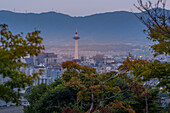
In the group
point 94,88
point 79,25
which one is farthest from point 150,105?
point 79,25

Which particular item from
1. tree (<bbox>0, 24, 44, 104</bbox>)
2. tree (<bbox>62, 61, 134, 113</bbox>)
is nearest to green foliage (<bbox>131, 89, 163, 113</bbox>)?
tree (<bbox>62, 61, 134, 113</bbox>)

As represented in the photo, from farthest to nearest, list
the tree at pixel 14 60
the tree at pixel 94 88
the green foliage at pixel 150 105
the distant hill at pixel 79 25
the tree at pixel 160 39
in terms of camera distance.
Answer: the distant hill at pixel 79 25 → the green foliage at pixel 150 105 → the tree at pixel 94 88 → the tree at pixel 160 39 → the tree at pixel 14 60

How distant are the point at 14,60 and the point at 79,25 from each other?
568ft

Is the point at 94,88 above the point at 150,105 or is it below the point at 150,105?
above

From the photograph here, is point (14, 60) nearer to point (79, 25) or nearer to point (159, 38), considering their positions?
point (159, 38)

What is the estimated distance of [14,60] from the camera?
372 centimetres

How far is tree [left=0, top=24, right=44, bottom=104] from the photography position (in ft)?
11.3

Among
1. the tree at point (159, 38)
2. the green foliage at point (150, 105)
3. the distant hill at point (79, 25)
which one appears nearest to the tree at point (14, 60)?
the tree at point (159, 38)

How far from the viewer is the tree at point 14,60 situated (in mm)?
3457

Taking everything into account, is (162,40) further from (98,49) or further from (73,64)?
(98,49)

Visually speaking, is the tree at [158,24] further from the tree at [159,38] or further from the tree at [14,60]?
the tree at [14,60]

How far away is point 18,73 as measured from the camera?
11.6 feet

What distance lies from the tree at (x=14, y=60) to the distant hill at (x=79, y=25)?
438 feet

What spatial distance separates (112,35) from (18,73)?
152 m
